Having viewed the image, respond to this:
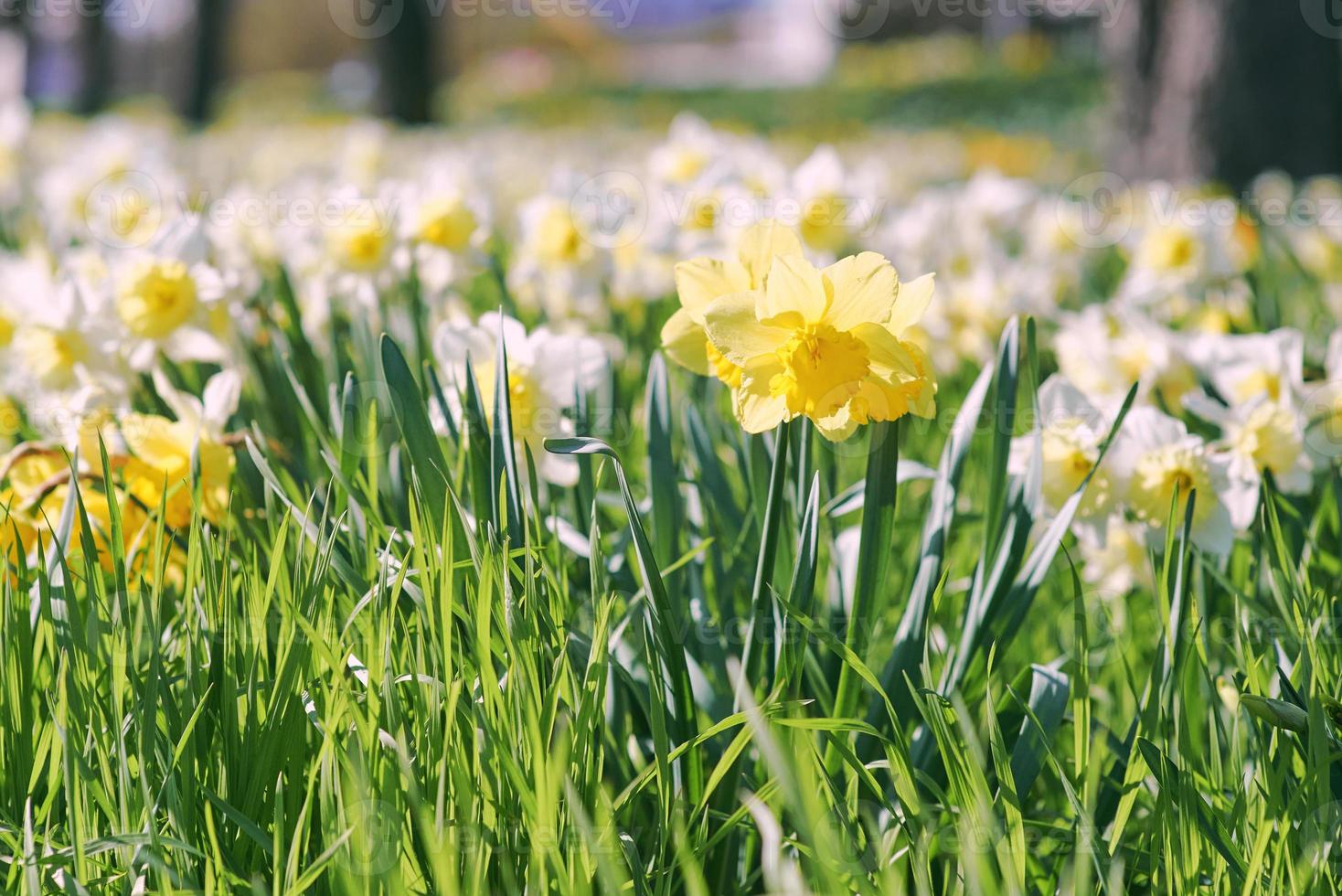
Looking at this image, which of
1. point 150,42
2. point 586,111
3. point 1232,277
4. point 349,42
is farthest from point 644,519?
point 150,42

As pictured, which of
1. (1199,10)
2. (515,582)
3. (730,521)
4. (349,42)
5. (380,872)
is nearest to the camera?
(380,872)

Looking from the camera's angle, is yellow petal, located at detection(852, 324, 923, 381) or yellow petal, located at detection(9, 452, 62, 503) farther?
yellow petal, located at detection(9, 452, 62, 503)

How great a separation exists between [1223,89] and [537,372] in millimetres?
4104

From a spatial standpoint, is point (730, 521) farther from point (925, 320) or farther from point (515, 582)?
point (925, 320)

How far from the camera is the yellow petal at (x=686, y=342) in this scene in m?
1.03

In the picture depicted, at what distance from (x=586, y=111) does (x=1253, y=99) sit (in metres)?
11.0

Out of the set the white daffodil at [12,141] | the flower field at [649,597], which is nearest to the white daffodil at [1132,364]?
the flower field at [649,597]

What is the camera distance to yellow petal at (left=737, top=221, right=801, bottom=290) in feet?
3.27

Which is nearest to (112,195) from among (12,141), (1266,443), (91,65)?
(12,141)

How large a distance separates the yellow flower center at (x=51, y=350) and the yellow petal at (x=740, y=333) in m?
0.98

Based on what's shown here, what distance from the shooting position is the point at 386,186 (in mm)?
2205

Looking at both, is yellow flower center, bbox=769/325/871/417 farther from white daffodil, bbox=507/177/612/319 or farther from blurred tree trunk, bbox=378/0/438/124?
blurred tree trunk, bbox=378/0/438/124

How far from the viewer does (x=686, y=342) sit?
1.05 meters

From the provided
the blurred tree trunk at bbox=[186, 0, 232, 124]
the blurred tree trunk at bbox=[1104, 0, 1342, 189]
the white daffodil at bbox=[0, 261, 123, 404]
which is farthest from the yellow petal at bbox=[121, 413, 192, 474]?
the blurred tree trunk at bbox=[186, 0, 232, 124]
